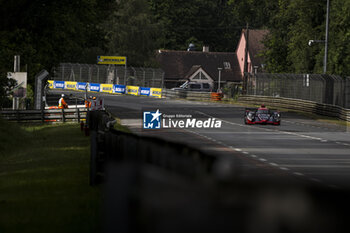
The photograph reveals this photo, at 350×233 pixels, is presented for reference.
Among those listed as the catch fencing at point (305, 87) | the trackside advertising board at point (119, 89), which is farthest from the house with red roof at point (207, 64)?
the catch fencing at point (305, 87)

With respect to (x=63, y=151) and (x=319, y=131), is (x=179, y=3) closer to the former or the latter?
(x=319, y=131)

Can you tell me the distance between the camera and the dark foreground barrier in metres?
3.55

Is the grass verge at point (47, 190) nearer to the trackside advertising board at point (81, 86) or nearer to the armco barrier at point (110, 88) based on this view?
the armco barrier at point (110, 88)

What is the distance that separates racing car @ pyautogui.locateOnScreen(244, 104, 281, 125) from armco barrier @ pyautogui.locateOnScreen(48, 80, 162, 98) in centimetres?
3457

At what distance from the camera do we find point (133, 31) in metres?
98.8

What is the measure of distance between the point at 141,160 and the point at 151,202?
146 centimetres

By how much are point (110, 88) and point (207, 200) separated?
76194 mm

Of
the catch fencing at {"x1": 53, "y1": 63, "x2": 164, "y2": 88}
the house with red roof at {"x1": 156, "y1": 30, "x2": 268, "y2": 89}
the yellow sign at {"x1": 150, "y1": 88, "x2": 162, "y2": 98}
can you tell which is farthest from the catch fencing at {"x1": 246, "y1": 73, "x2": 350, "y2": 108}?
the house with red roof at {"x1": 156, "y1": 30, "x2": 268, "y2": 89}

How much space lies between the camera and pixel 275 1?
6762 centimetres

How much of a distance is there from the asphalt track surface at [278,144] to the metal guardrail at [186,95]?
632 inches

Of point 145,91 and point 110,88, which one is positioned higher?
point 110,88

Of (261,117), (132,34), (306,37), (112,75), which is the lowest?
(261,117)

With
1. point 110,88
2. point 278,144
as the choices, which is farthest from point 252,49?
point 278,144

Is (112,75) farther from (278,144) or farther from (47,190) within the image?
(47,190)
